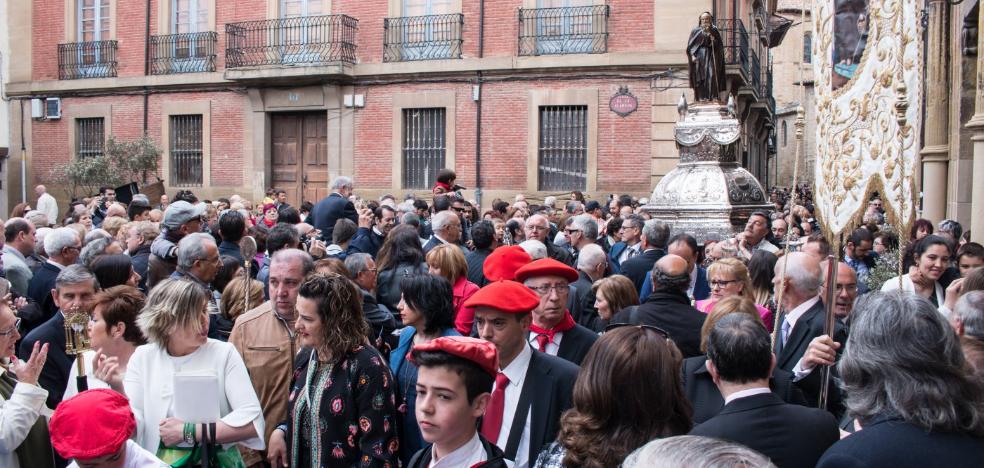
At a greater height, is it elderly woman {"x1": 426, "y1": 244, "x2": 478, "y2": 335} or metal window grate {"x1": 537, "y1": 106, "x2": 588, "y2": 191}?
metal window grate {"x1": 537, "y1": 106, "x2": 588, "y2": 191}

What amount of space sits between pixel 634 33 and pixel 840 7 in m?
14.0

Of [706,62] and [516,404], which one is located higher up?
[706,62]

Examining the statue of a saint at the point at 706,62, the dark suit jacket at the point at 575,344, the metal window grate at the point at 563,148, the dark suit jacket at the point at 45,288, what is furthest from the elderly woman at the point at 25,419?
the metal window grate at the point at 563,148

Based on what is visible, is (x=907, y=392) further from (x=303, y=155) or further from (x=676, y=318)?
(x=303, y=155)

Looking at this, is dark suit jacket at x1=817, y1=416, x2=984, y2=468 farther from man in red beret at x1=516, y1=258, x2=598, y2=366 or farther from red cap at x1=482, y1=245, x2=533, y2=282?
red cap at x1=482, y1=245, x2=533, y2=282

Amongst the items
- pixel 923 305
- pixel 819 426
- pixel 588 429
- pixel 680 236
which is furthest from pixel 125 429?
pixel 680 236

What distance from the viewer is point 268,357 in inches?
186

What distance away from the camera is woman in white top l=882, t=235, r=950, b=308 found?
263 inches

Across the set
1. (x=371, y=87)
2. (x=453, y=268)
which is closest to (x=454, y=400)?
(x=453, y=268)

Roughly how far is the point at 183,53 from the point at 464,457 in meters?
21.8

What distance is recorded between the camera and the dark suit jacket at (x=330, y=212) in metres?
11.1

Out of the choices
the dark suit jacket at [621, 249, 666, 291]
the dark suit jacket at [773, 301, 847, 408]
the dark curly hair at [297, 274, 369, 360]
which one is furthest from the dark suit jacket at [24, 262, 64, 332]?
the dark suit jacket at [773, 301, 847, 408]

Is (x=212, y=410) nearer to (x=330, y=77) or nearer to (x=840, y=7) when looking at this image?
(x=840, y=7)

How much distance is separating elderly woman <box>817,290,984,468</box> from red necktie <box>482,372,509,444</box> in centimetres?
152
